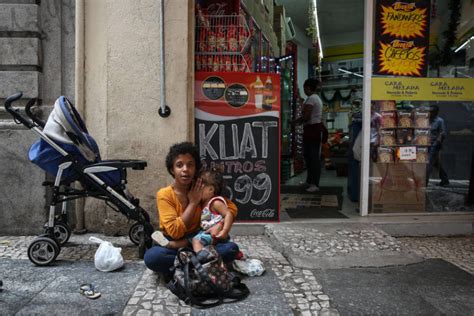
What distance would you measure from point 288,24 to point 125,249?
31.3 ft

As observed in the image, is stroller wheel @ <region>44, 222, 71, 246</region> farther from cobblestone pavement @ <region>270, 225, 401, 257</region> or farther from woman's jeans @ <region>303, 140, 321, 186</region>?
woman's jeans @ <region>303, 140, 321, 186</region>

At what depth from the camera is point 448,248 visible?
4895 millimetres

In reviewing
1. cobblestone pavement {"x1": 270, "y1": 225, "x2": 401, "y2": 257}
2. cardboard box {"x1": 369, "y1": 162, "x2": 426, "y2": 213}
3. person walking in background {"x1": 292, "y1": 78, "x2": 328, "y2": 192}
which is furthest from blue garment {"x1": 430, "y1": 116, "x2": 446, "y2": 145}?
person walking in background {"x1": 292, "y1": 78, "x2": 328, "y2": 192}

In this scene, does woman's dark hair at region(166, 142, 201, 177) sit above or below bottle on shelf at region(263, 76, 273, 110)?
below

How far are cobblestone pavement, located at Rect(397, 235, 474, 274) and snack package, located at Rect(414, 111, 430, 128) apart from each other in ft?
4.80

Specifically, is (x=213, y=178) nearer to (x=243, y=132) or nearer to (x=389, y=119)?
(x=243, y=132)

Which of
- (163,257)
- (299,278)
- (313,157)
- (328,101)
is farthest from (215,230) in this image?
(328,101)

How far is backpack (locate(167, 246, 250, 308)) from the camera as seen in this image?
3096 millimetres

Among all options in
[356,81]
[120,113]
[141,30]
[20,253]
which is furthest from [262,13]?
[356,81]

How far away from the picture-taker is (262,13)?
26.0 ft

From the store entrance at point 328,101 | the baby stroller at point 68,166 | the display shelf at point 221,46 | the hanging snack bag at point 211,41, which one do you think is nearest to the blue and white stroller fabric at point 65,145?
the baby stroller at point 68,166

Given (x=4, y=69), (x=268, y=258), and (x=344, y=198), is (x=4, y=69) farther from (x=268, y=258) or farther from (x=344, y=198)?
(x=344, y=198)

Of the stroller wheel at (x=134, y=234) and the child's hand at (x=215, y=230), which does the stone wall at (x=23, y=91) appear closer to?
the stroller wheel at (x=134, y=234)

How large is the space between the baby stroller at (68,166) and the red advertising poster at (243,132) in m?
1.23
